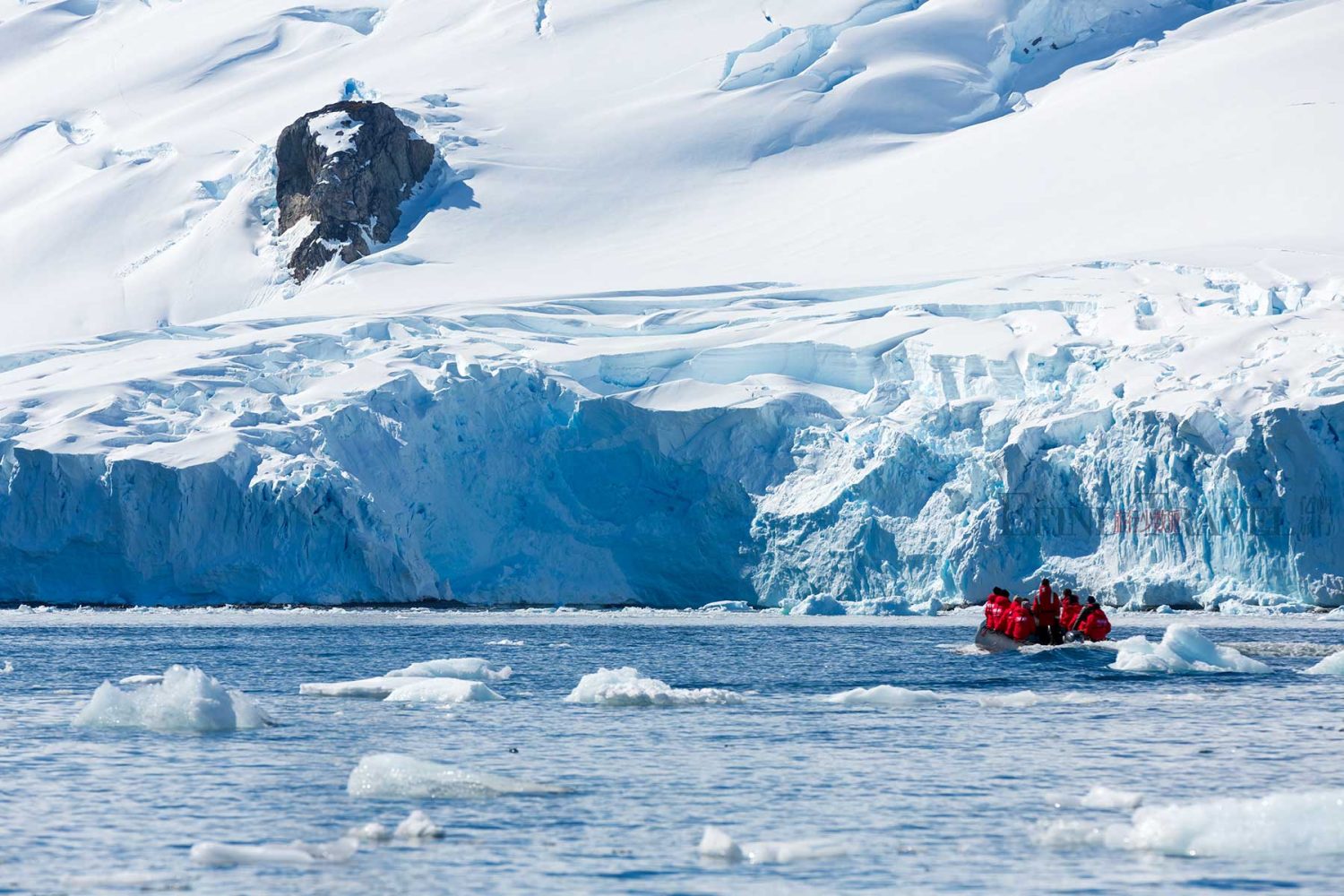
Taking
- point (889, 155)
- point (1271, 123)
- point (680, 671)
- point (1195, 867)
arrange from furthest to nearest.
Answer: point (889, 155), point (1271, 123), point (680, 671), point (1195, 867)

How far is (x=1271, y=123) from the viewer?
63.8 m

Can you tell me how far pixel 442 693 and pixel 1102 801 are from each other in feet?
31.0

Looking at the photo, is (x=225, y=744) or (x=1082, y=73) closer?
(x=225, y=744)

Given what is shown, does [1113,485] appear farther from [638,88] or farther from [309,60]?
[309,60]

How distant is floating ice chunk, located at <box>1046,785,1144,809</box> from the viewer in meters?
12.7

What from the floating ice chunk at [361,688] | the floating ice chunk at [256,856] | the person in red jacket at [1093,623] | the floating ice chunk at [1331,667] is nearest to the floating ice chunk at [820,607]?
the person in red jacket at [1093,623]

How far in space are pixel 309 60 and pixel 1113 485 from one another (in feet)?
201

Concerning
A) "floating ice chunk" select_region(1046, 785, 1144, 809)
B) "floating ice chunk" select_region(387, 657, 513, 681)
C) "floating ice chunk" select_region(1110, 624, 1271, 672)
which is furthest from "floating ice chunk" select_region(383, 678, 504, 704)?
"floating ice chunk" select_region(1110, 624, 1271, 672)

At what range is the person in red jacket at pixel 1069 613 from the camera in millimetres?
30359

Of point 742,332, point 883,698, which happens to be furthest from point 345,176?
point 883,698

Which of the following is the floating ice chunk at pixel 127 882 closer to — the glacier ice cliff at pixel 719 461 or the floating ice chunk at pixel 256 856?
the floating ice chunk at pixel 256 856

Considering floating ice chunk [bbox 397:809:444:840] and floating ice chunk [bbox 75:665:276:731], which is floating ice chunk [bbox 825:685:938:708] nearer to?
floating ice chunk [bbox 75:665:276:731]

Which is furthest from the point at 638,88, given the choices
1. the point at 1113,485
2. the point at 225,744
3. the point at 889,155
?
the point at 225,744

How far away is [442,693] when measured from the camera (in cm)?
2031
